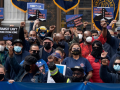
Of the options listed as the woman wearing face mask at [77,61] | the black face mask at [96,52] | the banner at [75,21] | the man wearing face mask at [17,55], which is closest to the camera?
the woman wearing face mask at [77,61]

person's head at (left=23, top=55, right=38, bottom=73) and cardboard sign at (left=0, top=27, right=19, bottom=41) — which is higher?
cardboard sign at (left=0, top=27, right=19, bottom=41)

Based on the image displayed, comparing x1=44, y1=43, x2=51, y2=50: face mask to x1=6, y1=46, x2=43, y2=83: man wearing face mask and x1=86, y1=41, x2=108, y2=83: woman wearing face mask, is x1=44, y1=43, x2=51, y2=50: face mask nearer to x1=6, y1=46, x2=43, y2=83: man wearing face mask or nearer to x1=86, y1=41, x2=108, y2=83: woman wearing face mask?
x1=86, y1=41, x2=108, y2=83: woman wearing face mask

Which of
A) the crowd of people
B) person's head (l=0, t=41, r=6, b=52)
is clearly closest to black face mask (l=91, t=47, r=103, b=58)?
the crowd of people

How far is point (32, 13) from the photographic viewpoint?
8531mm

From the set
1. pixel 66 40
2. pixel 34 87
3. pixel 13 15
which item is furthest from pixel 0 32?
pixel 13 15

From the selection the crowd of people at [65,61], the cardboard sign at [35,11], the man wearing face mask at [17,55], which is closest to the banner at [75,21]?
the cardboard sign at [35,11]

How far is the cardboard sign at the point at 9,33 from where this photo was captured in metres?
6.71

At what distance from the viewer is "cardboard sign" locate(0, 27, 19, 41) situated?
6707 millimetres

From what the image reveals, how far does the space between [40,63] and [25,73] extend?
612 mm

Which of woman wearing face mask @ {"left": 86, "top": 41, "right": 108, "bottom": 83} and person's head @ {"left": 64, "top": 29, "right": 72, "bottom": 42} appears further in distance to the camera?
person's head @ {"left": 64, "top": 29, "right": 72, "bottom": 42}

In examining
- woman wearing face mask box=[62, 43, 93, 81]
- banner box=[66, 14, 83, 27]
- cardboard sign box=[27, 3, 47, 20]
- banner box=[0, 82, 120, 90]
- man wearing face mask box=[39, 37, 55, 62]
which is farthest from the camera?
cardboard sign box=[27, 3, 47, 20]

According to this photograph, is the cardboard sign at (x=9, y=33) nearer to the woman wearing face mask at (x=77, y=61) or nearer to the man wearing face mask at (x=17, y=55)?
the man wearing face mask at (x=17, y=55)

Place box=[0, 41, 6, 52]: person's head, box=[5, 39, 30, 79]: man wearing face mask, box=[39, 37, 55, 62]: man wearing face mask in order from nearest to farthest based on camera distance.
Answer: box=[5, 39, 30, 79]: man wearing face mask
box=[39, 37, 55, 62]: man wearing face mask
box=[0, 41, 6, 52]: person's head

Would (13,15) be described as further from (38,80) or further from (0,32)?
(38,80)
